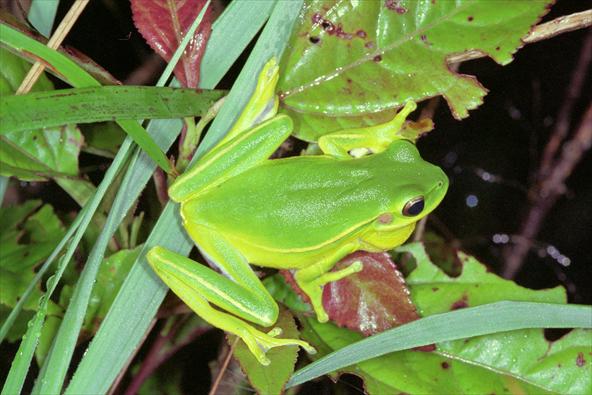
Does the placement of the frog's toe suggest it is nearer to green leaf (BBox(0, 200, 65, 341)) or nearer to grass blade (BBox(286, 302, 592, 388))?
grass blade (BBox(286, 302, 592, 388))

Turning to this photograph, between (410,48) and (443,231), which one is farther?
(443,231)

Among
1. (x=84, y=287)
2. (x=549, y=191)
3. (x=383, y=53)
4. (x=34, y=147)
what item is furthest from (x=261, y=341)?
(x=549, y=191)

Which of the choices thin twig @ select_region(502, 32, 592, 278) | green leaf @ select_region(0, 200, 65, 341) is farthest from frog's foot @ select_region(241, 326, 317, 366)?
thin twig @ select_region(502, 32, 592, 278)

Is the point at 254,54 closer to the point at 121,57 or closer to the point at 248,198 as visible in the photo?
the point at 248,198

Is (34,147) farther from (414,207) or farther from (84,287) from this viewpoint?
(414,207)

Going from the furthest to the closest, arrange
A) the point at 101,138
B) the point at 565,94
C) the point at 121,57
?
the point at 565,94, the point at 121,57, the point at 101,138

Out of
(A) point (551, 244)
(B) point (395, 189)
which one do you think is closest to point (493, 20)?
(B) point (395, 189)

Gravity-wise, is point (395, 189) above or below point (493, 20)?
below
